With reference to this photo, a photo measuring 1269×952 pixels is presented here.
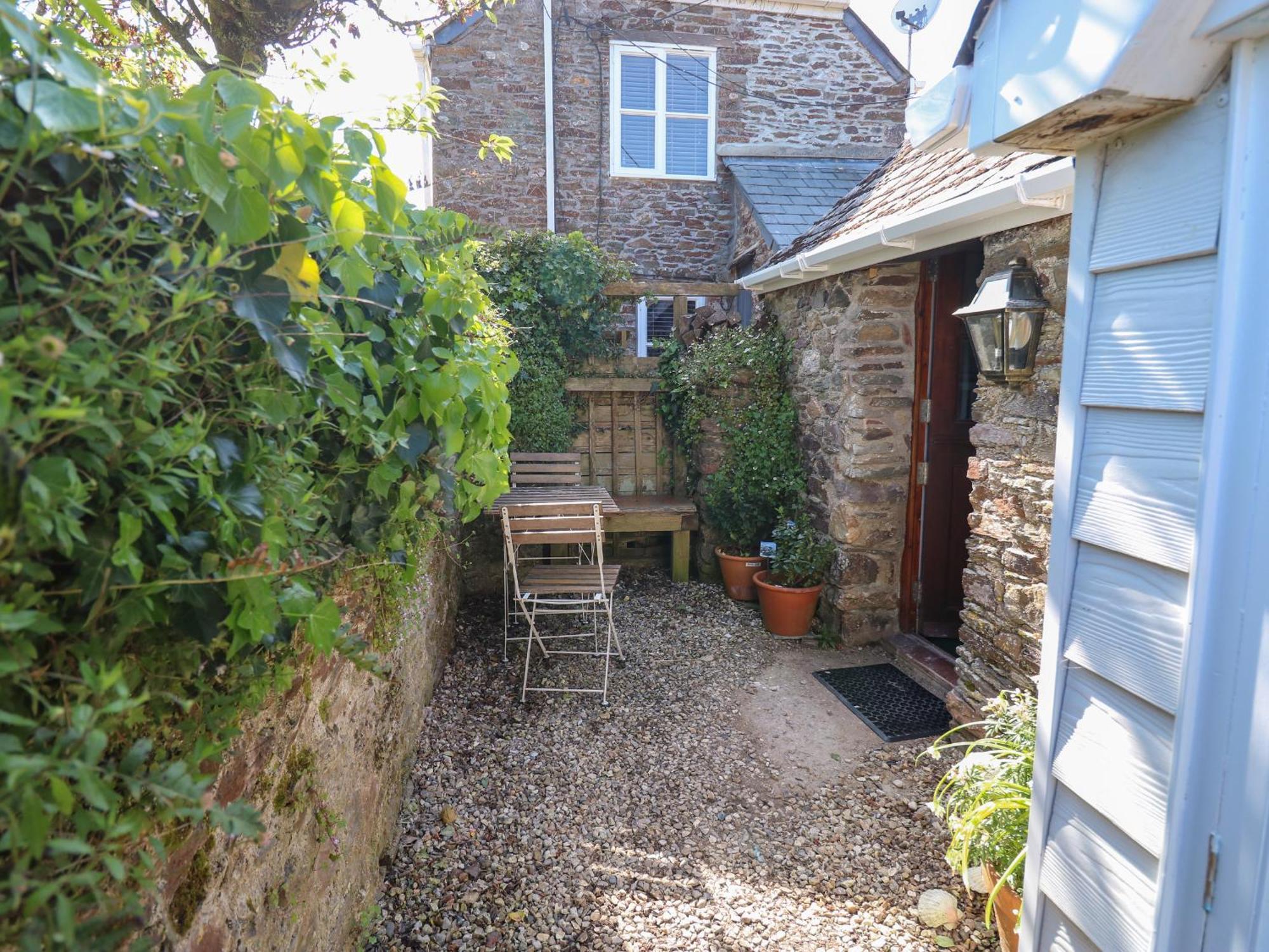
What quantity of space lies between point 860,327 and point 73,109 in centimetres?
433

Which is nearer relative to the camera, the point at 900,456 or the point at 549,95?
the point at 900,456

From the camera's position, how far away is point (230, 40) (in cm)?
333

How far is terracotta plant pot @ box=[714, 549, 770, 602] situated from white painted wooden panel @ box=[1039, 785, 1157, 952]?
3.80 meters

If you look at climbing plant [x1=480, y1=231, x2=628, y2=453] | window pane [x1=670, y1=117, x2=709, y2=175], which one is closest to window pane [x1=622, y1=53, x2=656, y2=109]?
window pane [x1=670, y1=117, x2=709, y2=175]

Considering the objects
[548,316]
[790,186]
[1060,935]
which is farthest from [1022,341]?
[790,186]

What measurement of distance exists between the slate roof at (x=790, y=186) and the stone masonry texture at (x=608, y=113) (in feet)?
0.84

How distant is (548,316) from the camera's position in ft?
19.7

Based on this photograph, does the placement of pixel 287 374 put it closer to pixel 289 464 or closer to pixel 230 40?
pixel 289 464

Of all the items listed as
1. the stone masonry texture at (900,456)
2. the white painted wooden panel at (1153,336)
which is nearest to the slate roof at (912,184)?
the stone masonry texture at (900,456)

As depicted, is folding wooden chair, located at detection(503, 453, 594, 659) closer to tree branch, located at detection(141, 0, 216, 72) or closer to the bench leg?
the bench leg

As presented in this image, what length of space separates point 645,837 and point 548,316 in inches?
163

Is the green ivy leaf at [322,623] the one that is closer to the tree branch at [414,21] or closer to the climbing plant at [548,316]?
the tree branch at [414,21]

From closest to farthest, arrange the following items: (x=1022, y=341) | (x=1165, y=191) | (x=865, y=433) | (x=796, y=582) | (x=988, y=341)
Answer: (x=1165, y=191) < (x=1022, y=341) < (x=988, y=341) < (x=865, y=433) < (x=796, y=582)

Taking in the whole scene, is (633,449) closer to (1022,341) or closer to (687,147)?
(1022,341)
